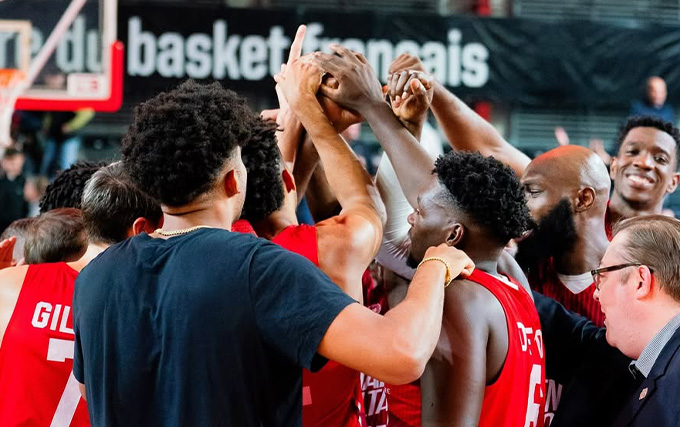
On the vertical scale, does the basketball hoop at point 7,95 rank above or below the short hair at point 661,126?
below

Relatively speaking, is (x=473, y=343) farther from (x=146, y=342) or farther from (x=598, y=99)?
(x=598, y=99)

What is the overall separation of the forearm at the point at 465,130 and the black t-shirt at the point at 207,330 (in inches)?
88.4

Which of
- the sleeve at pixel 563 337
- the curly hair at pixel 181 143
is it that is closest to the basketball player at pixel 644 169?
the sleeve at pixel 563 337

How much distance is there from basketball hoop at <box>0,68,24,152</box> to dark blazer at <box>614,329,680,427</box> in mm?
8164

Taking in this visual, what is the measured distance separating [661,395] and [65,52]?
338 inches

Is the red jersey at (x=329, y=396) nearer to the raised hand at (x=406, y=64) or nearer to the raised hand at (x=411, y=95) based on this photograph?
the raised hand at (x=411, y=95)

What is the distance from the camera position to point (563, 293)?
3729 millimetres

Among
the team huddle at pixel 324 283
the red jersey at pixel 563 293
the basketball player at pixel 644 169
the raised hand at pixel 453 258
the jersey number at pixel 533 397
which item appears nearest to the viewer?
the team huddle at pixel 324 283

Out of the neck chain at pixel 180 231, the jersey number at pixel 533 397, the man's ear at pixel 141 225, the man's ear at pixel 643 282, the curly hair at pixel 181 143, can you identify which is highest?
the curly hair at pixel 181 143

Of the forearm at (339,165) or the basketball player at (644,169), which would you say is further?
the basketball player at (644,169)

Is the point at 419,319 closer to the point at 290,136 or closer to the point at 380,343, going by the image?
the point at 380,343

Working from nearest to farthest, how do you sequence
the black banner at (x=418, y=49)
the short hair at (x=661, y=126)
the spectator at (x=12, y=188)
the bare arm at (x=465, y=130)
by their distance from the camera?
1. the bare arm at (x=465, y=130)
2. the short hair at (x=661, y=126)
3. the spectator at (x=12, y=188)
4. the black banner at (x=418, y=49)

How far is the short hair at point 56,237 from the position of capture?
338cm

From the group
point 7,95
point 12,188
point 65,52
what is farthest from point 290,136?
point 65,52
